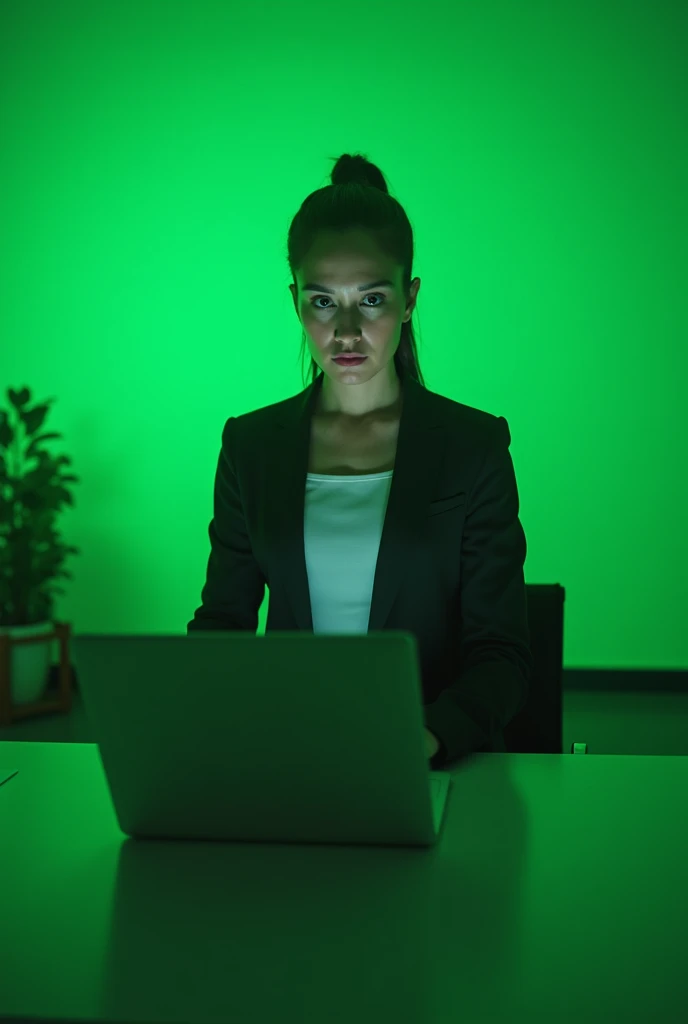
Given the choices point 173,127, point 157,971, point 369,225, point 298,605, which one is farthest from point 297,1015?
point 173,127

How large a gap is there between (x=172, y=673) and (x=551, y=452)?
386 cm

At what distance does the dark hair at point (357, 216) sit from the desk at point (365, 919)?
36.7 inches

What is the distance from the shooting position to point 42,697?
439 cm

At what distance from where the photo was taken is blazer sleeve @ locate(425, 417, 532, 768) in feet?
3.83

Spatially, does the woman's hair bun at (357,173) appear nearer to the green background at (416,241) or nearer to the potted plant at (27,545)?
the potted plant at (27,545)

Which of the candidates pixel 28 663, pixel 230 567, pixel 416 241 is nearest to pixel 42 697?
pixel 28 663

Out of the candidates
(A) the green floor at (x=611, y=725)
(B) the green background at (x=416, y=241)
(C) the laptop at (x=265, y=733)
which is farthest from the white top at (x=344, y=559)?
(B) the green background at (x=416, y=241)

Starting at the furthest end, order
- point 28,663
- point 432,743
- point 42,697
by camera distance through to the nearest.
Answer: point 42,697
point 28,663
point 432,743

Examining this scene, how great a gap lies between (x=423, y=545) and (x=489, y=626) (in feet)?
0.57

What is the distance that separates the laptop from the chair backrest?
27.0 inches

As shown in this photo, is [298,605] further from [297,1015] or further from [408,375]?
[297,1015]

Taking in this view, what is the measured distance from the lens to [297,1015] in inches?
24.0

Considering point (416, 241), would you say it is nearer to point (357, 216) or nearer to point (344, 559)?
point (357, 216)

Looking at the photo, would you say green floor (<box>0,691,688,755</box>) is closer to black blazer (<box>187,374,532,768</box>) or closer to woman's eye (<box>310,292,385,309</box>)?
black blazer (<box>187,374,532,768</box>)
